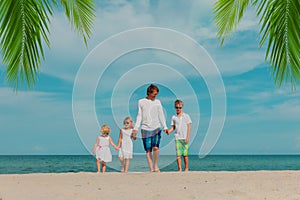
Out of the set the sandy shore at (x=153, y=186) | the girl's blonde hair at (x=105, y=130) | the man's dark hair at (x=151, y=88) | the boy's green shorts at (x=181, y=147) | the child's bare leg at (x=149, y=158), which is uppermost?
the man's dark hair at (x=151, y=88)

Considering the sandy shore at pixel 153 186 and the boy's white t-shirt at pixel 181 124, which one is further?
the boy's white t-shirt at pixel 181 124

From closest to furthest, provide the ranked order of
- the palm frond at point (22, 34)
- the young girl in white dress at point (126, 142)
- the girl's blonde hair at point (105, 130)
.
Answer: the palm frond at point (22, 34) < the young girl in white dress at point (126, 142) < the girl's blonde hair at point (105, 130)

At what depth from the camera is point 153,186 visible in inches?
267

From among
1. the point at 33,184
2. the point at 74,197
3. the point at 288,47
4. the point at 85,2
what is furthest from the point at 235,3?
the point at 33,184

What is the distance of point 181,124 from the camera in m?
9.12

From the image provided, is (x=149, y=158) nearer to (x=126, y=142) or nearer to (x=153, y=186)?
(x=126, y=142)

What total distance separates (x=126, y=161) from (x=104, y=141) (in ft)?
3.07

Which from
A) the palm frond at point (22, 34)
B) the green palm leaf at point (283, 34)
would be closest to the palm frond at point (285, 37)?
the green palm leaf at point (283, 34)

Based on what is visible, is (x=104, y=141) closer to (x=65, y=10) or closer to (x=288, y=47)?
(x=65, y=10)

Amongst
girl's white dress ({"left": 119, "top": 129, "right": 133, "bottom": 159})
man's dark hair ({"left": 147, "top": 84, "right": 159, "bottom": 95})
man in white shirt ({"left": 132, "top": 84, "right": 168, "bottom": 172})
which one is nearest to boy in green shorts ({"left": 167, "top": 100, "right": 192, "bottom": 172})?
man in white shirt ({"left": 132, "top": 84, "right": 168, "bottom": 172})

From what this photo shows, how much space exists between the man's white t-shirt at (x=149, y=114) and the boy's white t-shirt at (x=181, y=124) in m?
0.84

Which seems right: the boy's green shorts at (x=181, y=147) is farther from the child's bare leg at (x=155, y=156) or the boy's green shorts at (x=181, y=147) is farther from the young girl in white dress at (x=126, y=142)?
the young girl in white dress at (x=126, y=142)

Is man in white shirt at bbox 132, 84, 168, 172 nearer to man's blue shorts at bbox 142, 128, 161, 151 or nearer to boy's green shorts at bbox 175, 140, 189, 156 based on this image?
man's blue shorts at bbox 142, 128, 161, 151

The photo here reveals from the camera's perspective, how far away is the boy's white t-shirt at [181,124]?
912cm
